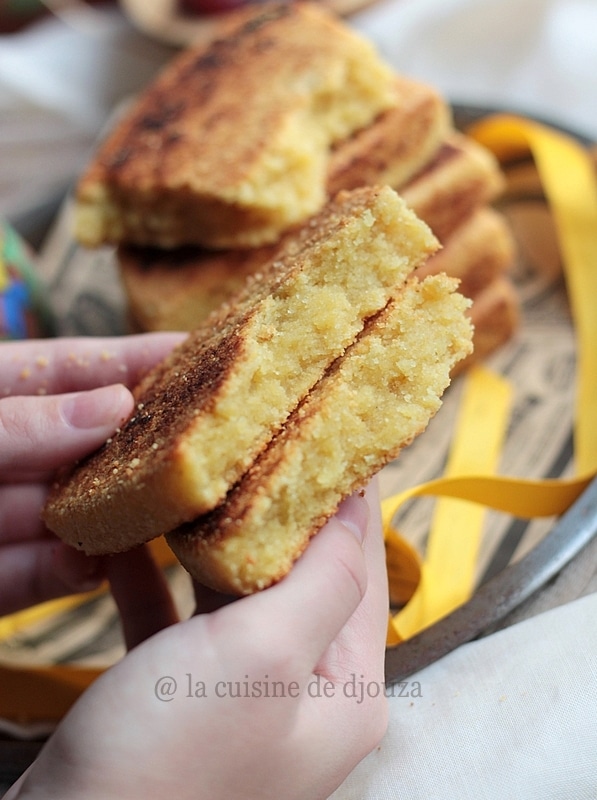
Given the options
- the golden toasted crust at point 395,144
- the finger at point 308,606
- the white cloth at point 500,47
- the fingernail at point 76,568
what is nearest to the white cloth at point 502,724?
the finger at point 308,606

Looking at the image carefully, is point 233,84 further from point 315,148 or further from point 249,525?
point 249,525

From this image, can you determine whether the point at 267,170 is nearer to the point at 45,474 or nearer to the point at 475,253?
the point at 475,253

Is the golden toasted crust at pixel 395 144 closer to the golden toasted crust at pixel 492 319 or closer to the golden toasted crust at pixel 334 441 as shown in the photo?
the golden toasted crust at pixel 492 319

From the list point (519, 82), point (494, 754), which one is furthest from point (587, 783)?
point (519, 82)

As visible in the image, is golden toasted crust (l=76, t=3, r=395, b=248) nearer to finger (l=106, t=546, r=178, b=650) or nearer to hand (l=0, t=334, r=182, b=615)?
hand (l=0, t=334, r=182, b=615)

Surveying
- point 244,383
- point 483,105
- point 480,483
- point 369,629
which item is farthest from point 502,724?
point 483,105

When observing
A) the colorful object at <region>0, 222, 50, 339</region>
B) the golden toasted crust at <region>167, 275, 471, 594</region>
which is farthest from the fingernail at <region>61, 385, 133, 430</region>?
the colorful object at <region>0, 222, 50, 339</region>
